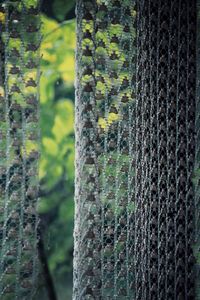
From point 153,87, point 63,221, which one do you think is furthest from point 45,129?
point 153,87

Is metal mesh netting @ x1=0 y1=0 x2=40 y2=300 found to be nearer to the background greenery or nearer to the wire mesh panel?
the wire mesh panel

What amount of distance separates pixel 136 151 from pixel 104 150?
0.28 feet

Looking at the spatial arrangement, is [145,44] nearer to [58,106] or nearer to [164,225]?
[164,225]

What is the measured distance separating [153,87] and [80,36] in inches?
8.3

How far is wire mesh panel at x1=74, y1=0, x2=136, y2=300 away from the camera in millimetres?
1022

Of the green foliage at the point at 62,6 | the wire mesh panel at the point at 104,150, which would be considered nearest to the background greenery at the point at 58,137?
the green foliage at the point at 62,6

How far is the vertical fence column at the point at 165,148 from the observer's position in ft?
3.67

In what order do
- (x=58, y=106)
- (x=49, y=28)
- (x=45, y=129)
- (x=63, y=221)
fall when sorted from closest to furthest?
(x=49, y=28)
(x=45, y=129)
(x=58, y=106)
(x=63, y=221)

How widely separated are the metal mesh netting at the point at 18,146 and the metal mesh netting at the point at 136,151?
0.35 ft

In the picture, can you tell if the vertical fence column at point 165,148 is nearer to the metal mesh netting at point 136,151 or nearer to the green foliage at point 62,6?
the metal mesh netting at point 136,151

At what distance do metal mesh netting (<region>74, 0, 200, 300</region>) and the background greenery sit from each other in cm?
21

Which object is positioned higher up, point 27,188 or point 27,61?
point 27,61

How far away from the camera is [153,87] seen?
1.13 metres

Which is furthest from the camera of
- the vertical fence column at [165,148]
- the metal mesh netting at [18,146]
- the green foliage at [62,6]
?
the green foliage at [62,6]
